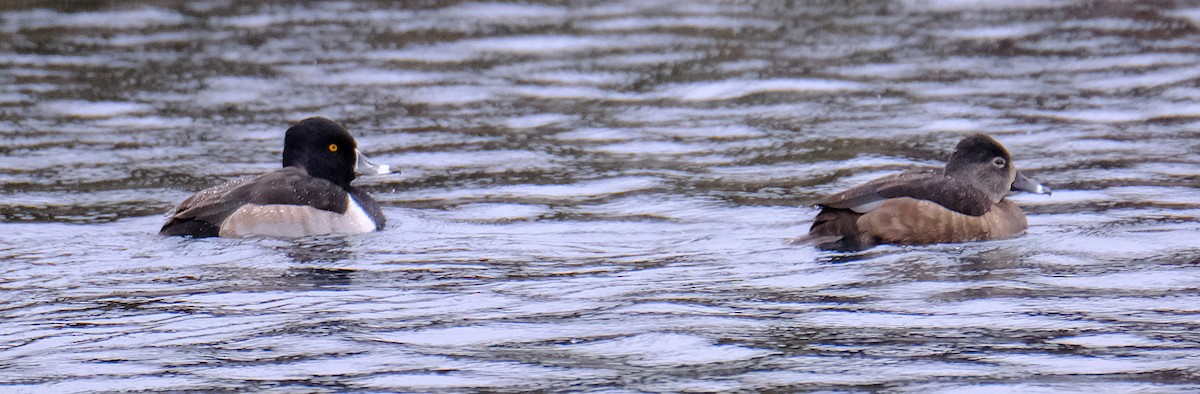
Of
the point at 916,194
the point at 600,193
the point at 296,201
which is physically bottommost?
the point at 600,193

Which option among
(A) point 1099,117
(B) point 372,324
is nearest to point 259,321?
(B) point 372,324

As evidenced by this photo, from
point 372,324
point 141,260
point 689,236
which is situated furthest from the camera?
point 689,236

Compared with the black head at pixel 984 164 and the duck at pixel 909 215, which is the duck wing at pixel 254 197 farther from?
the black head at pixel 984 164

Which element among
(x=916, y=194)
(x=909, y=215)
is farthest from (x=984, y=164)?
(x=909, y=215)

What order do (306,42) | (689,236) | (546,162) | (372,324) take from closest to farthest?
(372,324) < (689,236) < (546,162) < (306,42)

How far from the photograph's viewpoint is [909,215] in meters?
8.74

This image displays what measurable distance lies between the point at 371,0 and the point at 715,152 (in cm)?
860

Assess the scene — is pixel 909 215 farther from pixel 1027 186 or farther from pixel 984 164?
pixel 1027 186

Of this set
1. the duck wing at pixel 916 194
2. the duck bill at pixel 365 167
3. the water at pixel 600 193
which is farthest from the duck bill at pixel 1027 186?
the duck bill at pixel 365 167

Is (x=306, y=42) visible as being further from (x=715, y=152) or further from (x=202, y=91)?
(x=715, y=152)

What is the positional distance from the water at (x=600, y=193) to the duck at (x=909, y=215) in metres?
0.13

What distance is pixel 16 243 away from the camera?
364 inches

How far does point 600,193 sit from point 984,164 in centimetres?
242

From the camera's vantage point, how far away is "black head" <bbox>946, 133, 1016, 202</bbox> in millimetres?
9344
